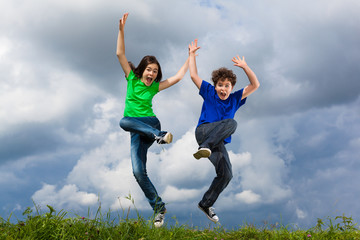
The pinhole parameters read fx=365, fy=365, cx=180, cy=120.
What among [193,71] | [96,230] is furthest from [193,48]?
[96,230]

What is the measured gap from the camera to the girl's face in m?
7.62

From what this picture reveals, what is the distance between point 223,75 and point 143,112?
1.91 meters

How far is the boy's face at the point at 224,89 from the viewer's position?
25.1 ft

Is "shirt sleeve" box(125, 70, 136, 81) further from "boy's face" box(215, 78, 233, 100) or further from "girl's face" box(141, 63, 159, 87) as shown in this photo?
"boy's face" box(215, 78, 233, 100)

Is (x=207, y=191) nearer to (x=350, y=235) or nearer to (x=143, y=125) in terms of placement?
(x=143, y=125)

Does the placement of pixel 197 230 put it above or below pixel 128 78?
below

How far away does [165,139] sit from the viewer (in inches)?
269

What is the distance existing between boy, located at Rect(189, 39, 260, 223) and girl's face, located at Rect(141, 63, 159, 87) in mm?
787

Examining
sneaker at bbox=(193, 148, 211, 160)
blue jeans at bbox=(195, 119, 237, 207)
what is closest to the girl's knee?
blue jeans at bbox=(195, 119, 237, 207)

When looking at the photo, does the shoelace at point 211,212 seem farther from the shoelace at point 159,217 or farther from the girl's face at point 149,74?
the girl's face at point 149,74

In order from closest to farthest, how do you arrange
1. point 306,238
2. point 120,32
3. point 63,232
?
point 63,232 → point 306,238 → point 120,32

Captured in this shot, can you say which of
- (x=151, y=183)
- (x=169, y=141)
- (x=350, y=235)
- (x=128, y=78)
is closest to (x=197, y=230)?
(x=151, y=183)

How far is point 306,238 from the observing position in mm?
6184

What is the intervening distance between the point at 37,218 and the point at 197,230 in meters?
2.97
